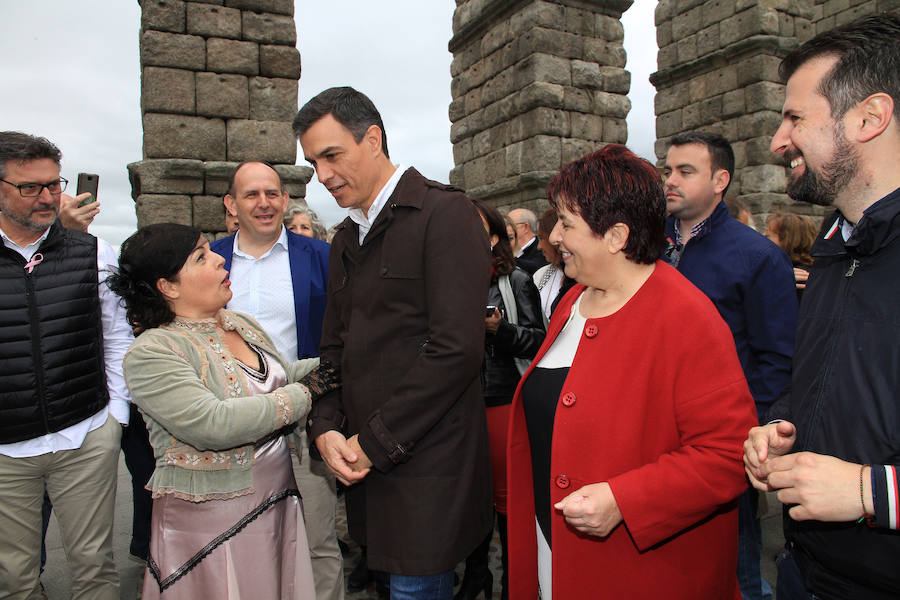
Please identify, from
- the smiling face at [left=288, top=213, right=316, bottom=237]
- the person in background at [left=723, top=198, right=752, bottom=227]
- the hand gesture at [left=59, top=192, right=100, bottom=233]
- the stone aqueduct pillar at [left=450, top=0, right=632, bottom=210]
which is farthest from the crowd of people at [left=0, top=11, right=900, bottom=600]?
the stone aqueduct pillar at [left=450, top=0, right=632, bottom=210]

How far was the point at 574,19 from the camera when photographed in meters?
7.37

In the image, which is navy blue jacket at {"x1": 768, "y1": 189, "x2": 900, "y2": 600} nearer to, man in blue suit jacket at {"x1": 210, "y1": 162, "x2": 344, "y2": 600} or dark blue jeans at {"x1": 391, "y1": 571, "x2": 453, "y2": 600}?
dark blue jeans at {"x1": 391, "y1": 571, "x2": 453, "y2": 600}

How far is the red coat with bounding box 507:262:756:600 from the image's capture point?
4.78 feet

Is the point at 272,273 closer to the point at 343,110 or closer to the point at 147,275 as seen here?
the point at 147,275

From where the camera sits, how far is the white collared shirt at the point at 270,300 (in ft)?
9.80

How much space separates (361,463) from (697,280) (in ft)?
5.63

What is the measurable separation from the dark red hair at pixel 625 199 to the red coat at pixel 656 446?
105mm

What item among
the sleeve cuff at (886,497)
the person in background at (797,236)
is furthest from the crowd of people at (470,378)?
the person in background at (797,236)

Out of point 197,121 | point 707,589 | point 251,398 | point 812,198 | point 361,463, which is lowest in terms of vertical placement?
point 707,589

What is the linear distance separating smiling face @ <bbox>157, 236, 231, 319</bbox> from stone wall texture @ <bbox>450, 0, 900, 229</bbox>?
5484 mm

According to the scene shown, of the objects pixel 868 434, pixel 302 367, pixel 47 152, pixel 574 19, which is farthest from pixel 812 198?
pixel 574 19

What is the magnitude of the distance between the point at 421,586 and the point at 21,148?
106 inches

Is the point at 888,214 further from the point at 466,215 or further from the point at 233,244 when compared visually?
the point at 233,244

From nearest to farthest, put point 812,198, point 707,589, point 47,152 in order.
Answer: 1. point 812,198
2. point 707,589
3. point 47,152
